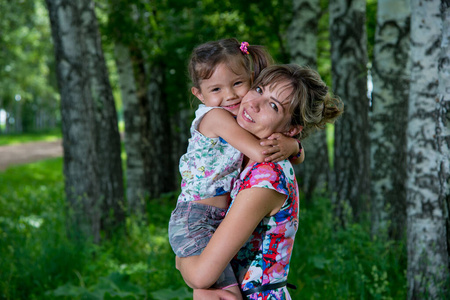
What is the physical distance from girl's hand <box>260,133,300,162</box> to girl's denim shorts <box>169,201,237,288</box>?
41 cm

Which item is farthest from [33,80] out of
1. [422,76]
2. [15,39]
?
[422,76]

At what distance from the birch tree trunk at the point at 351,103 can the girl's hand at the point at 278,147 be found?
186 inches

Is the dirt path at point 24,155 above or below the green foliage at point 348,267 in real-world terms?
above

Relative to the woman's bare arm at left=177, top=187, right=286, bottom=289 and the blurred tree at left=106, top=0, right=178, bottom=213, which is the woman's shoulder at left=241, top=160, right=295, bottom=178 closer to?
the woman's bare arm at left=177, top=187, right=286, bottom=289

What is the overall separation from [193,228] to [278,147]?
528 mm

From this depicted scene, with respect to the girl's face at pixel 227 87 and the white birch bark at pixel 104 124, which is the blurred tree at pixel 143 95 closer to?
the white birch bark at pixel 104 124

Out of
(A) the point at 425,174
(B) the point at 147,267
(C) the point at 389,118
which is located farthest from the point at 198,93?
(C) the point at 389,118

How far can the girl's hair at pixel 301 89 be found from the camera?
77.0 inches

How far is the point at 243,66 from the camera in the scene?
7.92 ft

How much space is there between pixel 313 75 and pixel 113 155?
18.4 feet

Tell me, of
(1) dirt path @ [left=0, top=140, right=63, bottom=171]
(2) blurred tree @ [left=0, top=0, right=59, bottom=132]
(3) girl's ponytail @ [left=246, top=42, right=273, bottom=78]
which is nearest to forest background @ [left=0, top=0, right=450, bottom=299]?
(3) girl's ponytail @ [left=246, top=42, right=273, bottom=78]

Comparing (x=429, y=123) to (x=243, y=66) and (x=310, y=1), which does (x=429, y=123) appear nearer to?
(x=243, y=66)

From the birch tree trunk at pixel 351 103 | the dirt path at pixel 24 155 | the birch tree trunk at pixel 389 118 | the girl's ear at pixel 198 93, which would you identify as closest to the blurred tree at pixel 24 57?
the dirt path at pixel 24 155

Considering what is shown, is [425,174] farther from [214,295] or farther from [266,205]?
[214,295]
